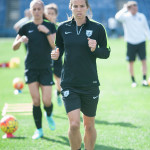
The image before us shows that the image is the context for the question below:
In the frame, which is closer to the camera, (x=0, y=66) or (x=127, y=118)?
(x=127, y=118)

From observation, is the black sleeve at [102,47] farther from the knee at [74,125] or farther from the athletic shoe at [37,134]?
the athletic shoe at [37,134]

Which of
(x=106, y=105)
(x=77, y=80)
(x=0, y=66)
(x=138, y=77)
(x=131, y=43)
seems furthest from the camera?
(x=0, y=66)

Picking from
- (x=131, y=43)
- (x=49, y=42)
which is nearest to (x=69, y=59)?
(x=49, y=42)

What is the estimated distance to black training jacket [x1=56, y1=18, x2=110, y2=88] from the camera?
4371mm

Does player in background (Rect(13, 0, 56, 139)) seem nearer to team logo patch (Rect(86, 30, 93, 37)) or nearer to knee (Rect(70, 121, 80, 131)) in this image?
team logo patch (Rect(86, 30, 93, 37))

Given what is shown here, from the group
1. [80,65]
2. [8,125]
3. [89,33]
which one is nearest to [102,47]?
[89,33]

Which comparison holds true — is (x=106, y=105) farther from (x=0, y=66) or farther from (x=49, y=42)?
(x=0, y=66)

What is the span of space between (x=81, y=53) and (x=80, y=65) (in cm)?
16

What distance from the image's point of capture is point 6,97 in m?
9.93

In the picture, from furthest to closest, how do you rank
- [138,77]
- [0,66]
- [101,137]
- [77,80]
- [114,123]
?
[0,66] < [138,77] < [114,123] < [101,137] < [77,80]

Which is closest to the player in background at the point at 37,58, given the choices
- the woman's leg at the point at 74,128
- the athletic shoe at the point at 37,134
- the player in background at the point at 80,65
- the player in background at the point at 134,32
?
the athletic shoe at the point at 37,134

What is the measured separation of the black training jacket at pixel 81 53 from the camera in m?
4.37

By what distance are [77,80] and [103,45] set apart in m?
0.62

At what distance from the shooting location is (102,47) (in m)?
4.51
